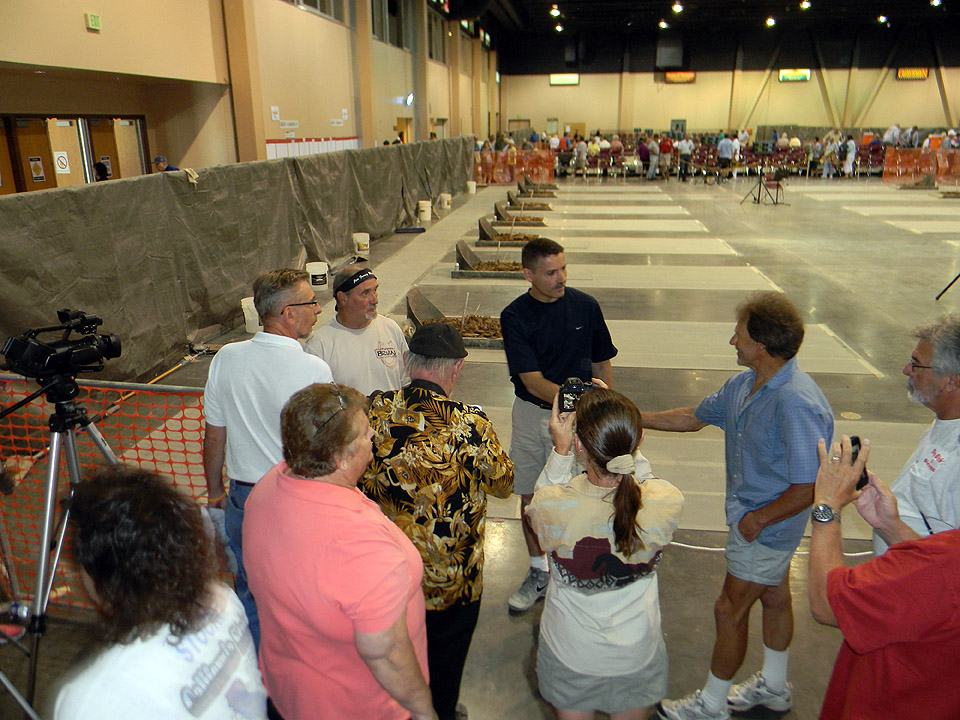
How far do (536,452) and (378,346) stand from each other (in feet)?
3.55

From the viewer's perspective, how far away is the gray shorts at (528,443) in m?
3.91

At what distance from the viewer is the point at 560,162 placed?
31.9 metres

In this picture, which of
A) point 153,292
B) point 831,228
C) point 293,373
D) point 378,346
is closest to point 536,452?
point 378,346

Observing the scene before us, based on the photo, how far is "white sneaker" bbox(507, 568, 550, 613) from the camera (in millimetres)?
3740

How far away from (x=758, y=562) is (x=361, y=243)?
11814 mm

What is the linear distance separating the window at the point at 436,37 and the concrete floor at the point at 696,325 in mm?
10554

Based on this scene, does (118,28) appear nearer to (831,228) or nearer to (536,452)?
(536,452)

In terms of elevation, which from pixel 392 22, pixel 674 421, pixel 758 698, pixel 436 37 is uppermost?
pixel 436 37

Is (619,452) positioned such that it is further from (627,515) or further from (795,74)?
(795,74)

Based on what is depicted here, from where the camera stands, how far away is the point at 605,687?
2438 millimetres

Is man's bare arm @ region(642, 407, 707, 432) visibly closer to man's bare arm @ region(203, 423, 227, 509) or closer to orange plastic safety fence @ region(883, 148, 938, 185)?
man's bare arm @ region(203, 423, 227, 509)

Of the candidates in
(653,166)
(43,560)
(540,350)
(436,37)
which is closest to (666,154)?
(653,166)

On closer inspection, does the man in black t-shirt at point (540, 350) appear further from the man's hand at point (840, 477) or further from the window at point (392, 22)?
the window at point (392, 22)

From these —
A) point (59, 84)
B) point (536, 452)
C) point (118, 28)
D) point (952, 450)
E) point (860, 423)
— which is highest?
point (118, 28)
